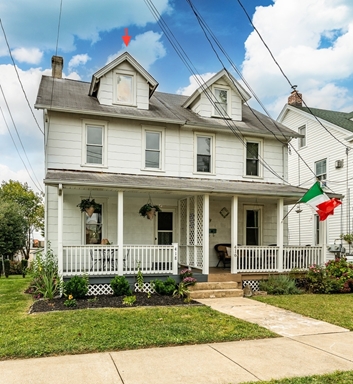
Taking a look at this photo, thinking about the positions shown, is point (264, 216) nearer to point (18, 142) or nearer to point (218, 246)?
point (218, 246)

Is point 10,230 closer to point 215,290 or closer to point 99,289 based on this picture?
point 99,289

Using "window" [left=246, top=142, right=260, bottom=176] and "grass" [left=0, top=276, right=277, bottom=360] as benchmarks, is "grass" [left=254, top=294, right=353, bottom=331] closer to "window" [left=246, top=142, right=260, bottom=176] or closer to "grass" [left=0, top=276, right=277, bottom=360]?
"grass" [left=0, top=276, right=277, bottom=360]

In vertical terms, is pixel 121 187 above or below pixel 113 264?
above

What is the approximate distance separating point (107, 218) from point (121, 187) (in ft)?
7.92

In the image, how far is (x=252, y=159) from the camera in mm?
14391

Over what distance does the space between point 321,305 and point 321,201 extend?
3394 millimetres

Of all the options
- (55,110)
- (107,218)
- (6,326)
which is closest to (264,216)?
(107,218)

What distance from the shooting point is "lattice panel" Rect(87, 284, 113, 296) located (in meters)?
10.8

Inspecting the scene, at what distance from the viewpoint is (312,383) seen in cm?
429

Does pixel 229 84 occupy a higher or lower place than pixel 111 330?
higher

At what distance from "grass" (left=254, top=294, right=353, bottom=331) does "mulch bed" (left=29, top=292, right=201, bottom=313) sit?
2.32m

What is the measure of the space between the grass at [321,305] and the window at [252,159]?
5.04 m

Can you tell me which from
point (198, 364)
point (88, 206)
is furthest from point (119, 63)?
point (198, 364)

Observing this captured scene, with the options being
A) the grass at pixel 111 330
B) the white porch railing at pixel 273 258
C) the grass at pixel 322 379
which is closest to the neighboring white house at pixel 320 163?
the white porch railing at pixel 273 258
